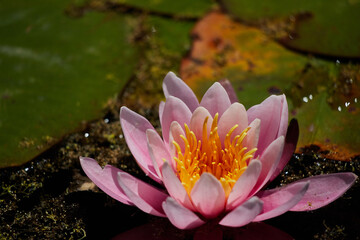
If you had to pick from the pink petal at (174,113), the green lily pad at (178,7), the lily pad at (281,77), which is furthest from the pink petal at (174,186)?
the green lily pad at (178,7)

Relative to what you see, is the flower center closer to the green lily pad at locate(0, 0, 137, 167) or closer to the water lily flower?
the water lily flower

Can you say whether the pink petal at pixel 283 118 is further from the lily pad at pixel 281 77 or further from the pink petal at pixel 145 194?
the pink petal at pixel 145 194

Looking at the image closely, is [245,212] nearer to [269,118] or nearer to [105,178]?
[269,118]

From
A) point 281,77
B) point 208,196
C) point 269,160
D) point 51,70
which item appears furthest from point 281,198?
point 51,70

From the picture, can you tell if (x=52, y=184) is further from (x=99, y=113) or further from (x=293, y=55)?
(x=293, y=55)

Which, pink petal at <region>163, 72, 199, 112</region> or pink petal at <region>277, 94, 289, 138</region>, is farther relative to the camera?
pink petal at <region>163, 72, 199, 112</region>

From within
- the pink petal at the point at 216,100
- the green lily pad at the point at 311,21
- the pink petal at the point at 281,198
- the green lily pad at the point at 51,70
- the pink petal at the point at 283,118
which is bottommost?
the green lily pad at the point at 51,70

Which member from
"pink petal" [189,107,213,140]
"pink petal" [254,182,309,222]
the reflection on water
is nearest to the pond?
the reflection on water
